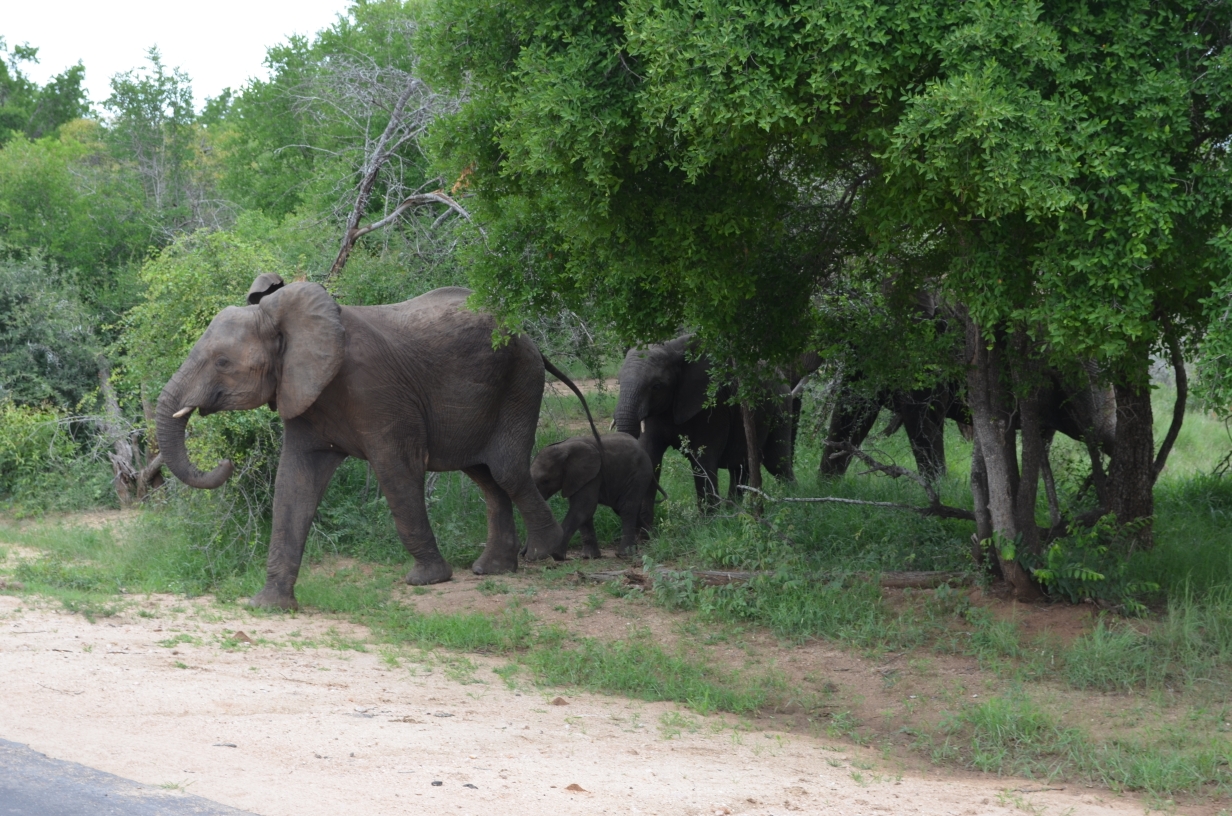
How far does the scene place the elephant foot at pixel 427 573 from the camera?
33.6 feet

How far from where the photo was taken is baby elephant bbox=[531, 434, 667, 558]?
11391 millimetres

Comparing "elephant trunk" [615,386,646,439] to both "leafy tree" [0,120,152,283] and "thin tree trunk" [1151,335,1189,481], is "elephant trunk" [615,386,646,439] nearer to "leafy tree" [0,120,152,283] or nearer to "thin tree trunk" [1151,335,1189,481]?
"thin tree trunk" [1151,335,1189,481]

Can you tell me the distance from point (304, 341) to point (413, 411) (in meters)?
1.16

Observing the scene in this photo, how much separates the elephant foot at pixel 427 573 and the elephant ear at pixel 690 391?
3361mm

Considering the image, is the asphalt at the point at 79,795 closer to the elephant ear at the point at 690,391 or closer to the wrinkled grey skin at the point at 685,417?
the wrinkled grey skin at the point at 685,417

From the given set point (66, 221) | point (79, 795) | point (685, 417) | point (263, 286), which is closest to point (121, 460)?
point (263, 286)

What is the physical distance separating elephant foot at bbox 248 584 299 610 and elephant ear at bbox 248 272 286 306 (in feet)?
7.39

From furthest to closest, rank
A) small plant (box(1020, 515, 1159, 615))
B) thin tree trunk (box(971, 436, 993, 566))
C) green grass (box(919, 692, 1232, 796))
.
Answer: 1. thin tree trunk (box(971, 436, 993, 566))
2. small plant (box(1020, 515, 1159, 615))
3. green grass (box(919, 692, 1232, 796))

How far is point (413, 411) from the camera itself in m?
10.2

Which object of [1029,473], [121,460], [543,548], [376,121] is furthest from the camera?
[376,121]

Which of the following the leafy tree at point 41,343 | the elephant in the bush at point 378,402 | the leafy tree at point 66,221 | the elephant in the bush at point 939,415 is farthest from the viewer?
the leafy tree at point 66,221

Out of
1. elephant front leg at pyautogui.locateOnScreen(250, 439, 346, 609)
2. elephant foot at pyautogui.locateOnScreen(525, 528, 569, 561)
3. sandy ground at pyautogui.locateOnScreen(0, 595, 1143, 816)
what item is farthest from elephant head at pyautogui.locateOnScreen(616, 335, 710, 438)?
sandy ground at pyautogui.locateOnScreen(0, 595, 1143, 816)

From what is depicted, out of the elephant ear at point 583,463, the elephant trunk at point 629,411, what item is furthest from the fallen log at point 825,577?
the elephant trunk at point 629,411

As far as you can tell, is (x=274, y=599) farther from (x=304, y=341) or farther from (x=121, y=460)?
(x=121, y=460)
